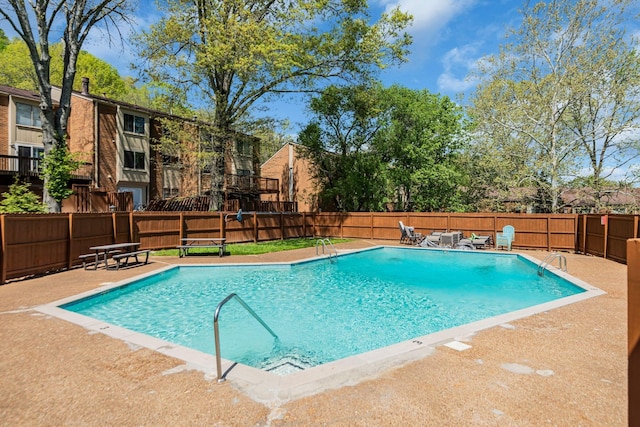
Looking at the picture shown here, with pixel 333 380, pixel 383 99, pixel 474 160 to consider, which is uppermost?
pixel 383 99

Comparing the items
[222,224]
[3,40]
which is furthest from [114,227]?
[3,40]

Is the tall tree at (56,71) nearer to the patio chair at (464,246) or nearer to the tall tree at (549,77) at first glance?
the patio chair at (464,246)

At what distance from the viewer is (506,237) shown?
16984mm

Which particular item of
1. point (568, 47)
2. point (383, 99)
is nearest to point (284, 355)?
point (568, 47)

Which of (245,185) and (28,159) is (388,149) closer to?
(245,185)

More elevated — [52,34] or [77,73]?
[77,73]

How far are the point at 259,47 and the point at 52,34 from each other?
8.60 metres

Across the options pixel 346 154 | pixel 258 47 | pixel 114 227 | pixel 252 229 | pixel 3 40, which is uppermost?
pixel 3 40

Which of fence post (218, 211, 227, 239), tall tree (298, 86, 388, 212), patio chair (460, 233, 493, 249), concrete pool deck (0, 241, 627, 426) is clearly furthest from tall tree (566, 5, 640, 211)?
fence post (218, 211, 227, 239)

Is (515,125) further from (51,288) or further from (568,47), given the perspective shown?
(51,288)

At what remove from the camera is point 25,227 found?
945cm

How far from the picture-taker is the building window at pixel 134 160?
2597cm

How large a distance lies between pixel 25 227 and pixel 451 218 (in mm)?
18889

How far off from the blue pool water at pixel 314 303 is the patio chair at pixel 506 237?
9.74 ft
